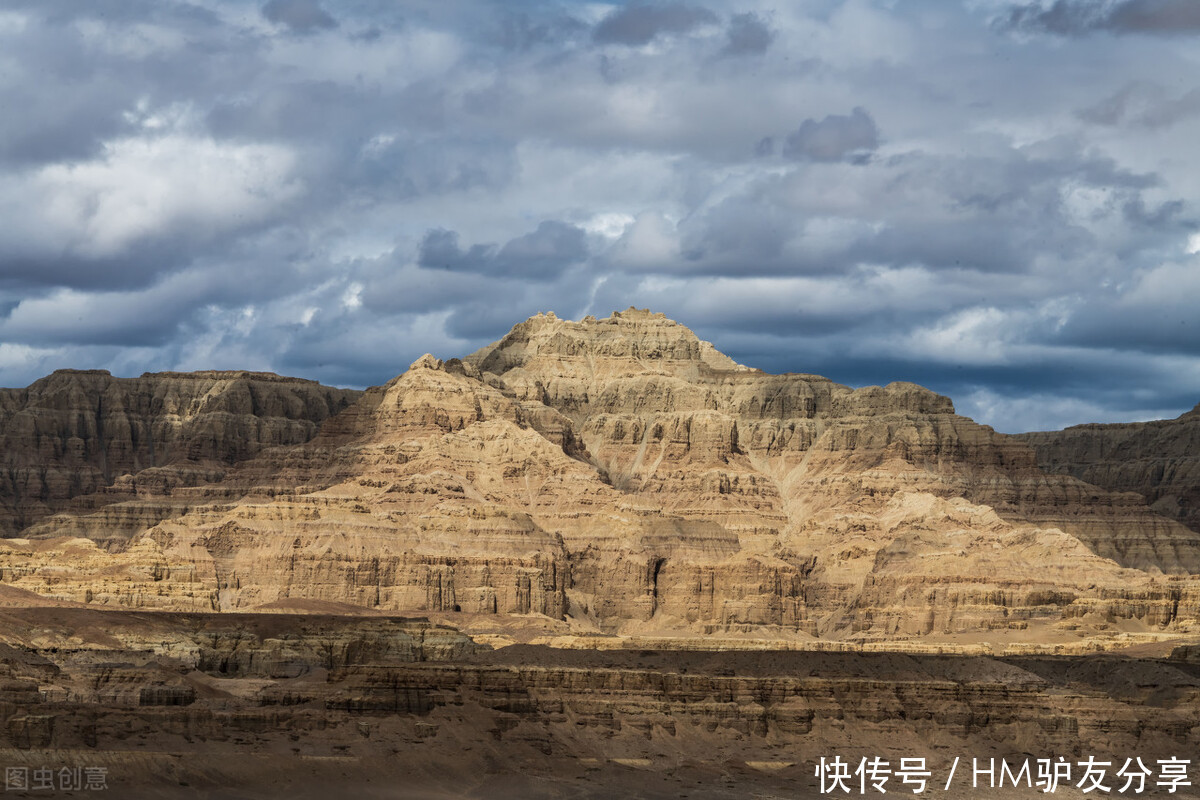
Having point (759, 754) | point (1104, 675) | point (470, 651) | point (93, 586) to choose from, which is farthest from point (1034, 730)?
point (93, 586)

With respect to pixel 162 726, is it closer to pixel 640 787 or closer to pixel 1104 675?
pixel 640 787

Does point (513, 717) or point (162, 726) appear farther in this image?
point (513, 717)

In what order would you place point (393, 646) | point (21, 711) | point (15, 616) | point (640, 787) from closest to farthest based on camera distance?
point (21, 711), point (640, 787), point (15, 616), point (393, 646)

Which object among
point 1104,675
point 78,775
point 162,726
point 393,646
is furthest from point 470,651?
point 78,775

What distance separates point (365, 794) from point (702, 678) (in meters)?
33.8

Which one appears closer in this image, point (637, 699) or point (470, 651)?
point (637, 699)

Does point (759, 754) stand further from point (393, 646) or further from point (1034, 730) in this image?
point (393, 646)

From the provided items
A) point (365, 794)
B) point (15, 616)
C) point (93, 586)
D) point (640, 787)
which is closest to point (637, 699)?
point (640, 787)

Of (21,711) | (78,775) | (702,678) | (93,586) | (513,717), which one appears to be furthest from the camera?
(93,586)

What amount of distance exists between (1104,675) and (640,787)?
57484mm

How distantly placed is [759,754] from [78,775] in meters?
43.4

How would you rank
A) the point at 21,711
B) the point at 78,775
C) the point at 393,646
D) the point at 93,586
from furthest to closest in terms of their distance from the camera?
the point at 93,586 < the point at 393,646 < the point at 21,711 < the point at 78,775

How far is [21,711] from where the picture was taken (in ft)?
336

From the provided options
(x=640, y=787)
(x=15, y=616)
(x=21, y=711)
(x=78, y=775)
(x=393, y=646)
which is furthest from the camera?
(x=393, y=646)
